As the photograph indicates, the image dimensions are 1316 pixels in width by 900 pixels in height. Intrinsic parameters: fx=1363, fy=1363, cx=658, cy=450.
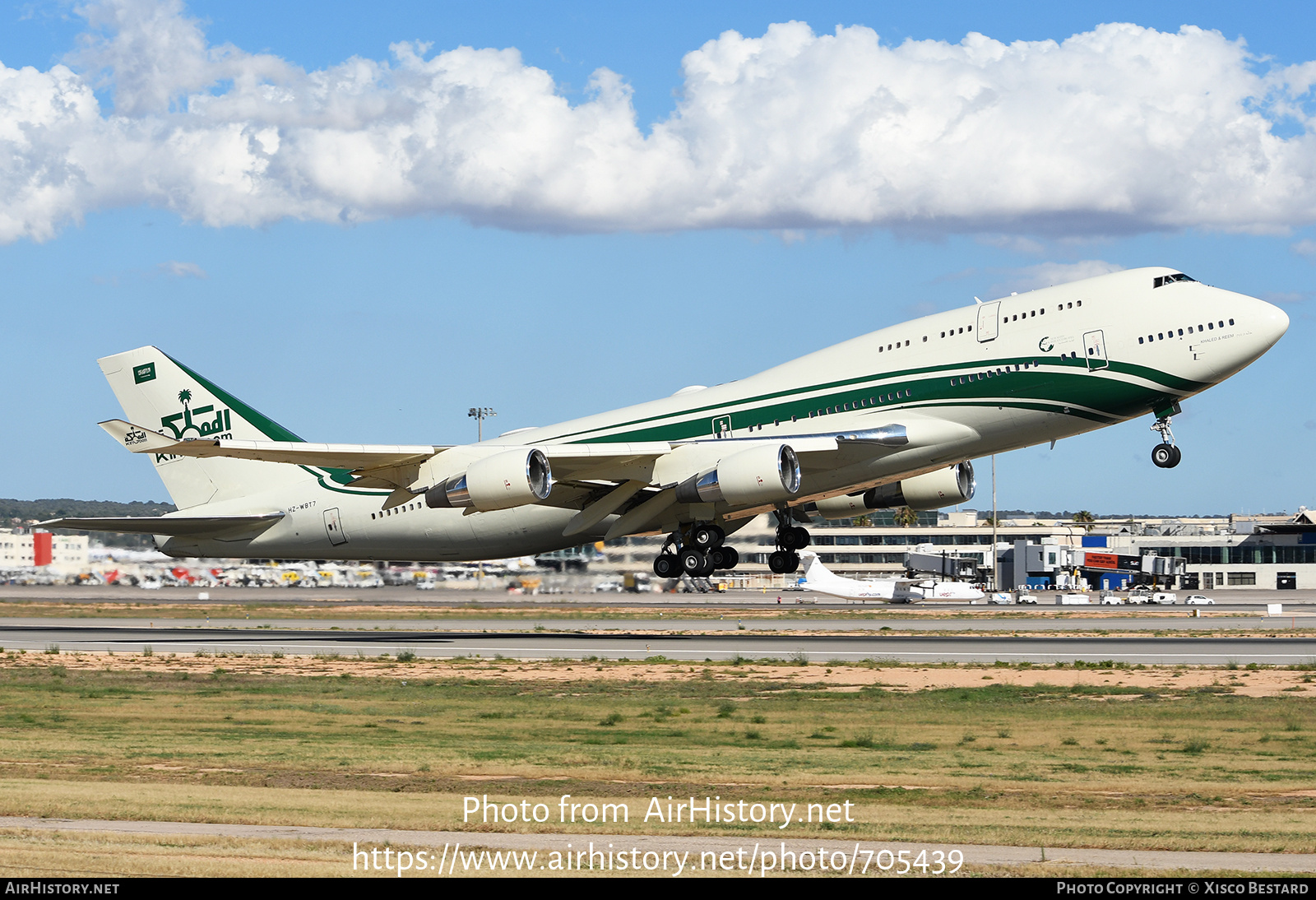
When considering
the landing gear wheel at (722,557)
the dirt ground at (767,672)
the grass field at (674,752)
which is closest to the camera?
the grass field at (674,752)

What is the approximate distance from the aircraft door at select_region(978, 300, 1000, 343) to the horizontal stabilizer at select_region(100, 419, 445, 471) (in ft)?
56.4

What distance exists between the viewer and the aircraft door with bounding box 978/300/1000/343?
1529 inches

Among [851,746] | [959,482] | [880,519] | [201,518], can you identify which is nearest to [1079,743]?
[851,746]

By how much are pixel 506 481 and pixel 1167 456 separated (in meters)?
19.4

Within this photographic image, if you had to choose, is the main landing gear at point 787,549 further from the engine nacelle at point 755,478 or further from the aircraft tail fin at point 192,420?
the aircraft tail fin at point 192,420

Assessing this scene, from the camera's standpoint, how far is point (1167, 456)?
3984cm

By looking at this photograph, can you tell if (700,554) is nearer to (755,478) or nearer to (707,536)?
(707,536)

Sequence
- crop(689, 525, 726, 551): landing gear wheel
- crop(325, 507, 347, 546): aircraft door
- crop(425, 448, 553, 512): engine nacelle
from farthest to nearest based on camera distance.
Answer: crop(325, 507, 347, 546): aircraft door < crop(689, 525, 726, 551): landing gear wheel < crop(425, 448, 553, 512): engine nacelle

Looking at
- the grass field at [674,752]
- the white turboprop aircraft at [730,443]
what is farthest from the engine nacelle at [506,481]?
the grass field at [674,752]

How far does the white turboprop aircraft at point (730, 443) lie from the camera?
37812 millimetres

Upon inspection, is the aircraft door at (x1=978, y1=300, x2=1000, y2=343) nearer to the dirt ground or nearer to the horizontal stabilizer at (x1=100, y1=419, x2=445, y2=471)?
the dirt ground

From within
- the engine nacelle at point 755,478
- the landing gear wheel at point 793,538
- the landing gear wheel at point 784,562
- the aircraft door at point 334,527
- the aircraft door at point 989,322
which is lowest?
the landing gear wheel at point 784,562

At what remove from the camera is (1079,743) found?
→ 81.2 feet

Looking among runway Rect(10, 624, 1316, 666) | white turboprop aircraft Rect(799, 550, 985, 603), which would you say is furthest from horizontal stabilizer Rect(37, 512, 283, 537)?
white turboprop aircraft Rect(799, 550, 985, 603)
